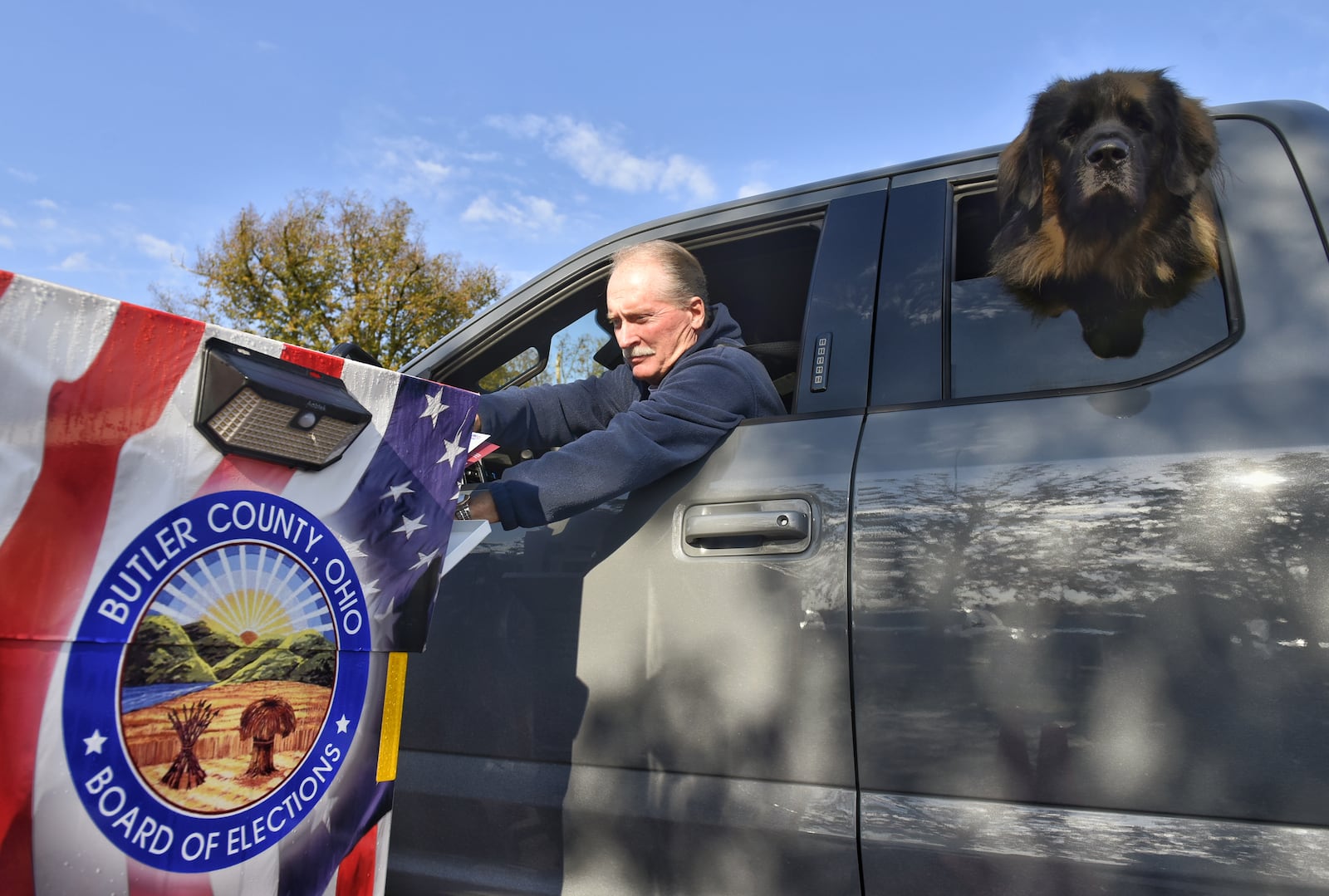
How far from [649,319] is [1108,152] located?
1103 millimetres

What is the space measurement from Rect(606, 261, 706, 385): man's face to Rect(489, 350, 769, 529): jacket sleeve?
516mm

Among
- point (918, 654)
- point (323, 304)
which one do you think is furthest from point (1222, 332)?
point (323, 304)

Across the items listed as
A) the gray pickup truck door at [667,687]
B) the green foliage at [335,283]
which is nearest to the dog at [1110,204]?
the gray pickup truck door at [667,687]

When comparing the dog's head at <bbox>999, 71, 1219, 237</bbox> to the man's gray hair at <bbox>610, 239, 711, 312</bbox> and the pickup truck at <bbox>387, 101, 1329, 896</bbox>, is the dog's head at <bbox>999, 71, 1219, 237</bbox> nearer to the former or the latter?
the pickup truck at <bbox>387, 101, 1329, 896</bbox>

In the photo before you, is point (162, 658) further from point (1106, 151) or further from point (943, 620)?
point (1106, 151)

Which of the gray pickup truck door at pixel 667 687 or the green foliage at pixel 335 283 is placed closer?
the gray pickup truck door at pixel 667 687

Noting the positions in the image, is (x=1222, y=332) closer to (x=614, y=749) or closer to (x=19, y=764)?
(x=614, y=749)

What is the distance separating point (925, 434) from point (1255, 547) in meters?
0.52

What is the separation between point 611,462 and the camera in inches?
67.2

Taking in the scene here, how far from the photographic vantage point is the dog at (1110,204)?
5.33ft

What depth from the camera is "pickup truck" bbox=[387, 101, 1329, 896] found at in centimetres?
125

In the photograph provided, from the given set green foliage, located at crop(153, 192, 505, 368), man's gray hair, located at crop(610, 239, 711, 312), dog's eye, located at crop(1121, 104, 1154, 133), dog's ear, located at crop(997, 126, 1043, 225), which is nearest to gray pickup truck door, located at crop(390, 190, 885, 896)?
dog's ear, located at crop(997, 126, 1043, 225)

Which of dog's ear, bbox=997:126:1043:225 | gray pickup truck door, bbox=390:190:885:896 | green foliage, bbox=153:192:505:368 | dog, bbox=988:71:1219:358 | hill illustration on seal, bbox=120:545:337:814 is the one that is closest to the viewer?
hill illustration on seal, bbox=120:545:337:814

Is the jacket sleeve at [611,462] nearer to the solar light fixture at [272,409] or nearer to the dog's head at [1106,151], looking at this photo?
the solar light fixture at [272,409]
